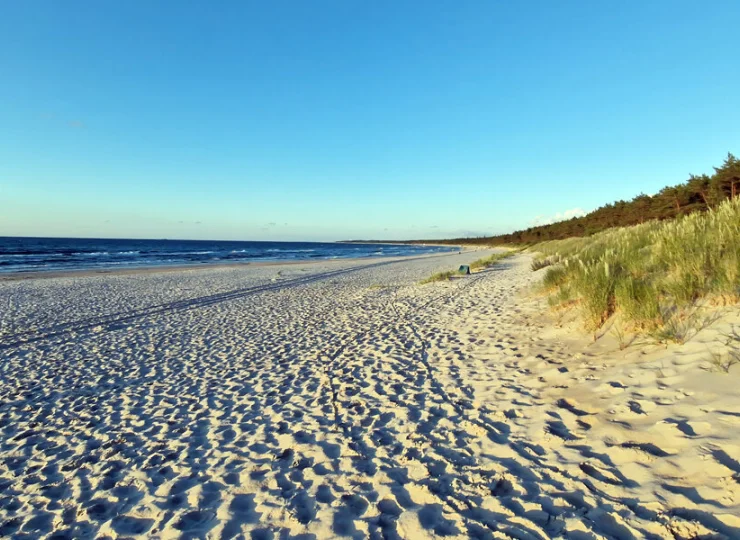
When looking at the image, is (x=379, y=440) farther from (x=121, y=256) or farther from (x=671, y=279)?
(x=121, y=256)

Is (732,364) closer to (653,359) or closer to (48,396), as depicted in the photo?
(653,359)

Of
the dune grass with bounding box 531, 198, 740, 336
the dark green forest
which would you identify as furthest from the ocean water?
the dune grass with bounding box 531, 198, 740, 336

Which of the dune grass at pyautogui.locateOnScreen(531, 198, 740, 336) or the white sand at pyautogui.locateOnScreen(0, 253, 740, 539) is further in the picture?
the dune grass at pyautogui.locateOnScreen(531, 198, 740, 336)

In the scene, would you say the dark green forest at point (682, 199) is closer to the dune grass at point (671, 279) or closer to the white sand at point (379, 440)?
the dune grass at point (671, 279)

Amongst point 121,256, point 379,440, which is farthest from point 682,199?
point 121,256

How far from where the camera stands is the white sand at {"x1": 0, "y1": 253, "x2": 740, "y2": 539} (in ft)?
9.17

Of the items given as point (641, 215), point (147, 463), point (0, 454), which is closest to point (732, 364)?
point (147, 463)

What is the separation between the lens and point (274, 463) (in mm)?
3783

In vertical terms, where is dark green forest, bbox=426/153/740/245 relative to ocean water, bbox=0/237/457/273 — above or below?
above

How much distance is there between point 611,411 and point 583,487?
4.11ft

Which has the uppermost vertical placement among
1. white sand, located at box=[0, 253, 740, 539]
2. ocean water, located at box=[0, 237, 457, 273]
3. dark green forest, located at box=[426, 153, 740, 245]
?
dark green forest, located at box=[426, 153, 740, 245]

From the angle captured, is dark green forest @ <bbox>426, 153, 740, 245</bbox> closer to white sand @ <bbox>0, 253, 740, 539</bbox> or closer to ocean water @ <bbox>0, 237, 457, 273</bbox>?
white sand @ <bbox>0, 253, 740, 539</bbox>

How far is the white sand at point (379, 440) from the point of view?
9.17 feet

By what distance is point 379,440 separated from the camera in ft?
13.4
